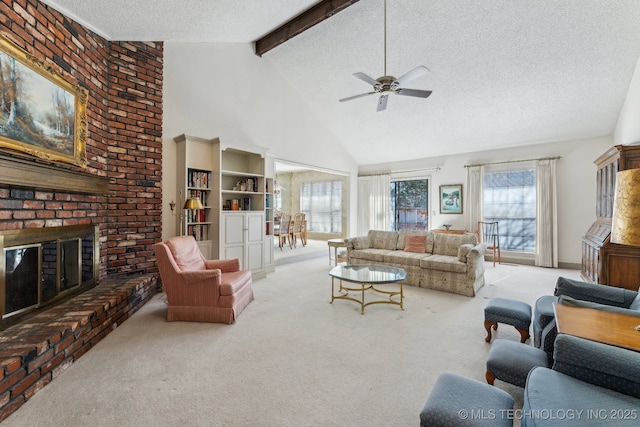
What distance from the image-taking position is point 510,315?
8.14 ft

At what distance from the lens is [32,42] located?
7.99 ft

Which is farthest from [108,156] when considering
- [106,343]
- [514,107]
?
[514,107]

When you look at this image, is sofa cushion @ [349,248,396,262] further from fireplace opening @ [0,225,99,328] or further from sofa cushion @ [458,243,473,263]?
fireplace opening @ [0,225,99,328]

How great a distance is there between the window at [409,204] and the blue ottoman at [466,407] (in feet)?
21.6

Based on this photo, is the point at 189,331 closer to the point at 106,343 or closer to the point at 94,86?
the point at 106,343

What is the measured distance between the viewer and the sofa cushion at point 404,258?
455cm

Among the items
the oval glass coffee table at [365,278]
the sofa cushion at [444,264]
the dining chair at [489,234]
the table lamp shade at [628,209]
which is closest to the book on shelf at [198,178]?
the oval glass coffee table at [365,278]

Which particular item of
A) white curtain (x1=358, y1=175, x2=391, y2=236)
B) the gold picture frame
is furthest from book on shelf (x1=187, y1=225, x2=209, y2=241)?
white curtain (x1=358, y1=175, x2=391, y2=236)

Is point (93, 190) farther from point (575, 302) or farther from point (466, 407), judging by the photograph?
point (575, 302)

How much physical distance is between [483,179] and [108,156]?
721 centimetres

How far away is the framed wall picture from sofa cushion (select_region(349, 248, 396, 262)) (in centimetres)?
282

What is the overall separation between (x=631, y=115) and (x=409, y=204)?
4.50m

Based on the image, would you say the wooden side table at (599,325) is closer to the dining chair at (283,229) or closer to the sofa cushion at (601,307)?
the sofa cushion at (601,307)

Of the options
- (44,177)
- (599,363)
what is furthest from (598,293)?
(44,177)
